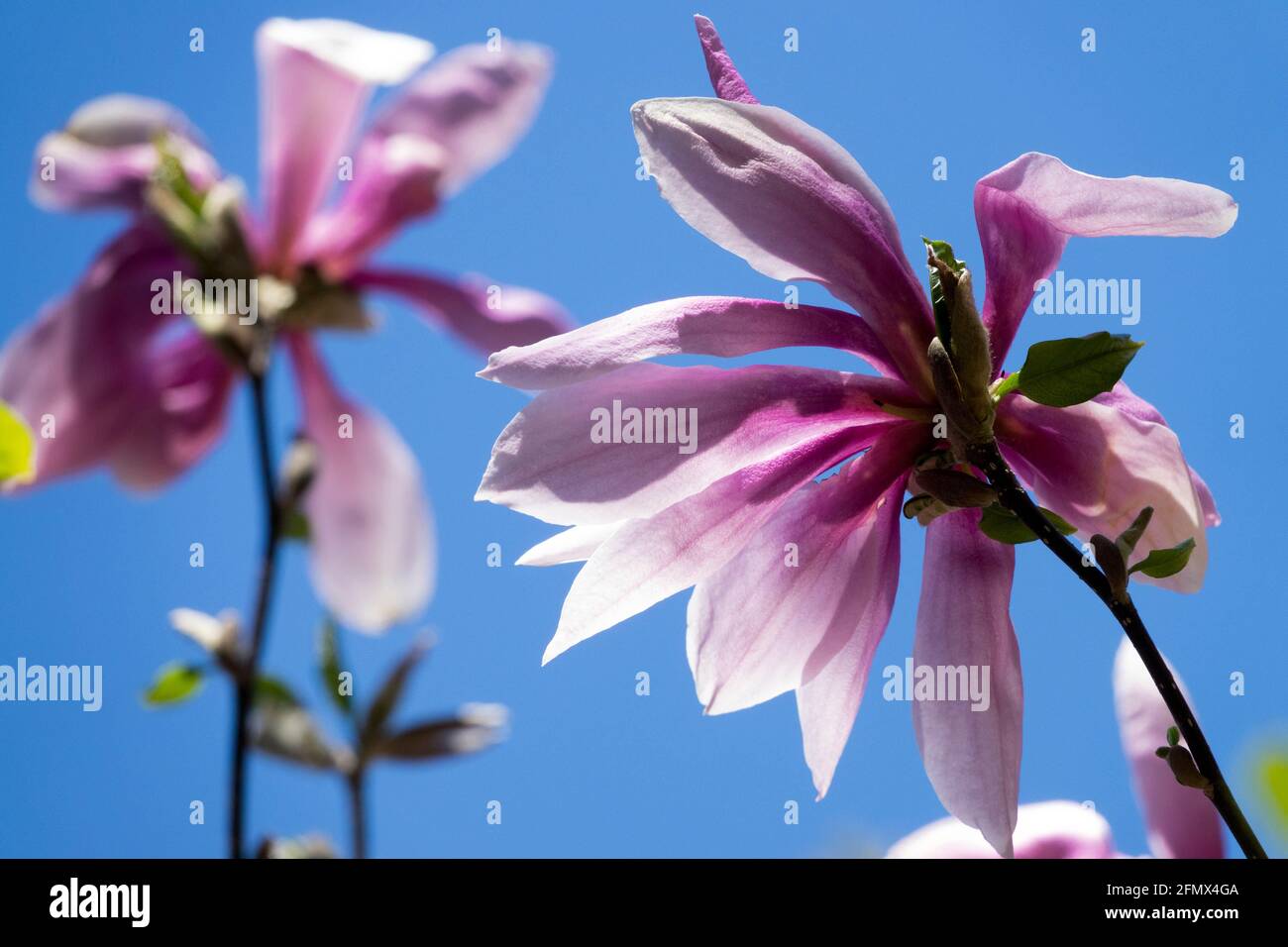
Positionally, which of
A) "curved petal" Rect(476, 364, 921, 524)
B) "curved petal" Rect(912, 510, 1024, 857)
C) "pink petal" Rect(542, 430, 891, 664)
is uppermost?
"curved petal" Rect(476, 364, 921, 524)

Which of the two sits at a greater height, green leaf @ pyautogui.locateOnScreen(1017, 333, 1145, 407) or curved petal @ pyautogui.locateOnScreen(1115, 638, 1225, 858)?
green leaf @ pyautogui.locateOnScreen(1017, 333, 1145, 407)

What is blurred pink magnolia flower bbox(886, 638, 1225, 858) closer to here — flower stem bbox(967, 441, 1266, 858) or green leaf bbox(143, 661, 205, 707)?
flower stem bbox(967, 441, 1266, 858)

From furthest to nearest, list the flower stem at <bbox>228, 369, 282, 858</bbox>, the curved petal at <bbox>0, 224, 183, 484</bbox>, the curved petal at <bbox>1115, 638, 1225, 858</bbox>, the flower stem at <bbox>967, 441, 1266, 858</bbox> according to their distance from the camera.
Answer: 1. the curved petal at <bbox>0, 224, 183, 484</bbox>
2. the flower stem at <bbox>228, 369, 282, 858</bbox>
3. the curved petal at <bbox>1115, 638, 1225, 858</bbox>
4. the flower stem at <bbox>967, 441, 1266, 858</bbox>

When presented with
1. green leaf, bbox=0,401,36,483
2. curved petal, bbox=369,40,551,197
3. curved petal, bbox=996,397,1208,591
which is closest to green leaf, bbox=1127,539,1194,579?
curved petal, bbox=996,397,1208,591

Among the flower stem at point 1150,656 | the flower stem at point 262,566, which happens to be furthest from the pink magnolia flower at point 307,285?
the flower stem at point 1150,656

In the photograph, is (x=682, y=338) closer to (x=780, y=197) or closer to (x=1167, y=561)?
(x=780, y=197)
